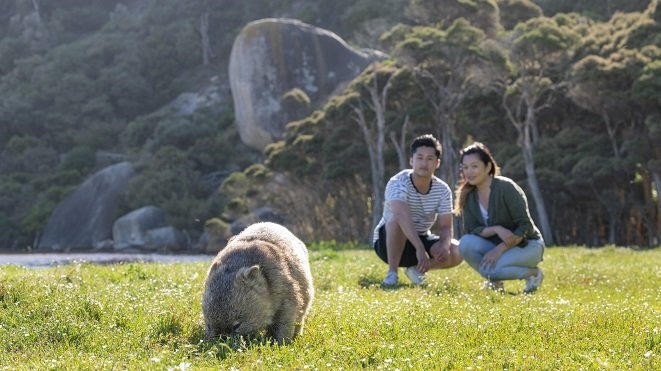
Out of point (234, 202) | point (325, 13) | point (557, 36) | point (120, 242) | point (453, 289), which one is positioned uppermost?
point (325, 13)

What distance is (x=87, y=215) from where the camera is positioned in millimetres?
A: 52750

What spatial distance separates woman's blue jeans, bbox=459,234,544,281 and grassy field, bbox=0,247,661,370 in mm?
294

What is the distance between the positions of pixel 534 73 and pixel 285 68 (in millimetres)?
22661

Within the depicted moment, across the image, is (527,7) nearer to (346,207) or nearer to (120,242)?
(346,207)

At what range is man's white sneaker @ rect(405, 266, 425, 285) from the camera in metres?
11.3

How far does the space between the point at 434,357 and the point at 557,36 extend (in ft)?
98.1

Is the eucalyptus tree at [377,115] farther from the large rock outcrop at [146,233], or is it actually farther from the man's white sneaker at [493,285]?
the man's white sneaker at [493,285]

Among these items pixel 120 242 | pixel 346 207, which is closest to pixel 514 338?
pixel 346 207

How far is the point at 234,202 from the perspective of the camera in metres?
41.3

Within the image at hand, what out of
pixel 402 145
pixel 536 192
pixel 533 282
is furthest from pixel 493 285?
pixel 402 145

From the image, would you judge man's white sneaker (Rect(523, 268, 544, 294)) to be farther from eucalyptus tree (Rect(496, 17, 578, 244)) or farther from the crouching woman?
eucalyptus tree (Rect(496, 17, 578, 244))

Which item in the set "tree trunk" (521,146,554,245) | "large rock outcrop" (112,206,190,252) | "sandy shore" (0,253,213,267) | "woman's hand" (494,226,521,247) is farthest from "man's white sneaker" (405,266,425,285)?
"large rock outcrop" (112,206,190,252)

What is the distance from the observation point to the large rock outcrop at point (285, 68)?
53.5 metres

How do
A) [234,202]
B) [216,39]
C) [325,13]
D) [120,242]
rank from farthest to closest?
[216,39] → [325,13] → [120,242] → [234,202]
